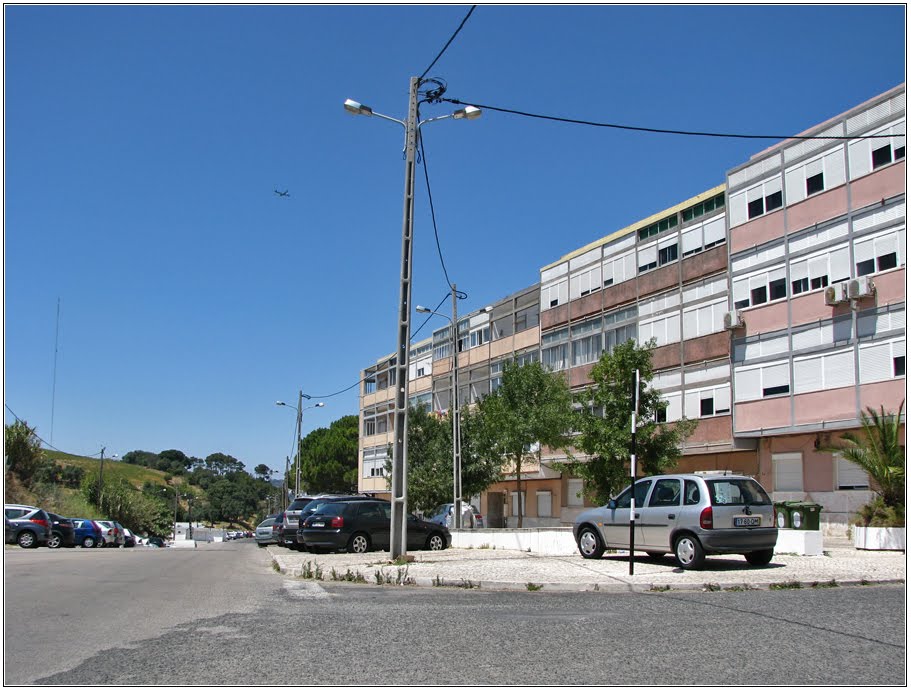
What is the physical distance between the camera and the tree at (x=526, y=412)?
39156mm

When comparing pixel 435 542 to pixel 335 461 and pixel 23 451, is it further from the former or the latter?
pixel 335 461

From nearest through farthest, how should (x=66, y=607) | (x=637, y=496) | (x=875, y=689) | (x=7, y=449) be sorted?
(x=875, y=689)
(x=66, y=607)
(x=637, y=496)
(x=7, y=449)

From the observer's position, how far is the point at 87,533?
3962cm

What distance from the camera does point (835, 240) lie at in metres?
33.9

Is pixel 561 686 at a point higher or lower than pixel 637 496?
lower

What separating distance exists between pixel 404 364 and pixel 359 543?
6.92m

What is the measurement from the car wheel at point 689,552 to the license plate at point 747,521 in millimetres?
766

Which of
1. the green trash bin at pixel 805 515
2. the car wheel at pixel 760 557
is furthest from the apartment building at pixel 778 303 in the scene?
the car wheel at pixel 760 557

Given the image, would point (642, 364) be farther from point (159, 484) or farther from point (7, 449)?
point (159, 484)

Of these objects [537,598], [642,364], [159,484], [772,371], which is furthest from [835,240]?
[159,484]

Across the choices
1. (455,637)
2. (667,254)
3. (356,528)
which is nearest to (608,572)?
(455,637)

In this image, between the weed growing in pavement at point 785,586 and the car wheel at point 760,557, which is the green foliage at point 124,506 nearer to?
the car wheel at point 760,557

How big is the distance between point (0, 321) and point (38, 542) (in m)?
27.6

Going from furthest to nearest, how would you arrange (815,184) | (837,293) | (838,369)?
1. (815,184)
2. (838,369)
3. (837,293)
